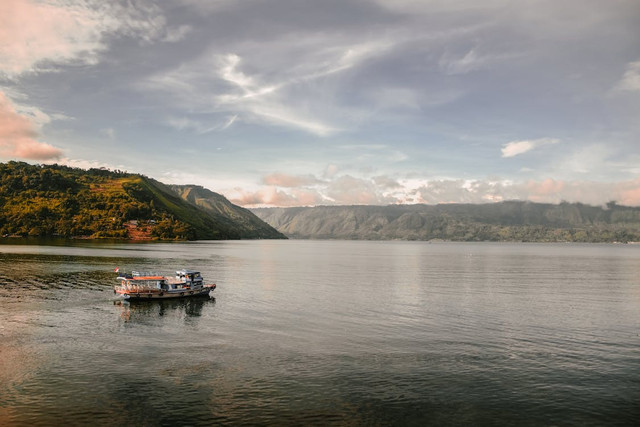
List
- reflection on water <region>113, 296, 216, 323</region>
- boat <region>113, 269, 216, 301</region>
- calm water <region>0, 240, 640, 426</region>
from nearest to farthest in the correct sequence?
calm water <region>0, 240, 640, 426</region>
reflection on water <region>113, 296, 216, 323</region>
boat <region>113, 269, 216, 301</region>

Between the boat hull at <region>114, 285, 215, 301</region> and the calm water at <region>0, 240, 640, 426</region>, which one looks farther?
the boat hull at <region>114, 285, 215, 301</region>

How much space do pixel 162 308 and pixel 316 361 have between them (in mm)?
50173

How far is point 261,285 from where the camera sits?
12319 cm

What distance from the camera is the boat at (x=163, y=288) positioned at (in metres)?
93.9

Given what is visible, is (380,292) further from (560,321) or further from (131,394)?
(131,394)

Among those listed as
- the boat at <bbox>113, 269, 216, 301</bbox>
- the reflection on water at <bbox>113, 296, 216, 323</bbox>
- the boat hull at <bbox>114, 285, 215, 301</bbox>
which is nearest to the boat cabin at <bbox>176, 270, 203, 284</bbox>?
the boat at <bbox>113, 269, 216, 301</bbox>

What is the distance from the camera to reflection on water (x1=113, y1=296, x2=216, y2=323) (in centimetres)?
7744

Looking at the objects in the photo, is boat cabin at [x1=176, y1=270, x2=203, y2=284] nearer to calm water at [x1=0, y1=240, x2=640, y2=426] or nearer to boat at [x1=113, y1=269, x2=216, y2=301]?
boat at [x1=113, y1=269, x2=216, y2=301]

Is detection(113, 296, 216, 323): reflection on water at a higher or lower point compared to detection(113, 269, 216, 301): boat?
lower

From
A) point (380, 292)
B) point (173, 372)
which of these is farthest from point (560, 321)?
point (173, 372)

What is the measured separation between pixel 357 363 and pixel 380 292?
2524 inches

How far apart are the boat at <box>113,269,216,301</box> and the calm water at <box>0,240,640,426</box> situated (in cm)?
389

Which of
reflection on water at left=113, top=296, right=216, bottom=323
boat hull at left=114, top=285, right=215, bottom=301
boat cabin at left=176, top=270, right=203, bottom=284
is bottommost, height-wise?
reflection on water at left=113, top=296, right=216, bottom=323

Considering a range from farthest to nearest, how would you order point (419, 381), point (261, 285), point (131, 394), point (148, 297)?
point (261, 285), point (148, 297), point (419, 381), point (131, 394)
